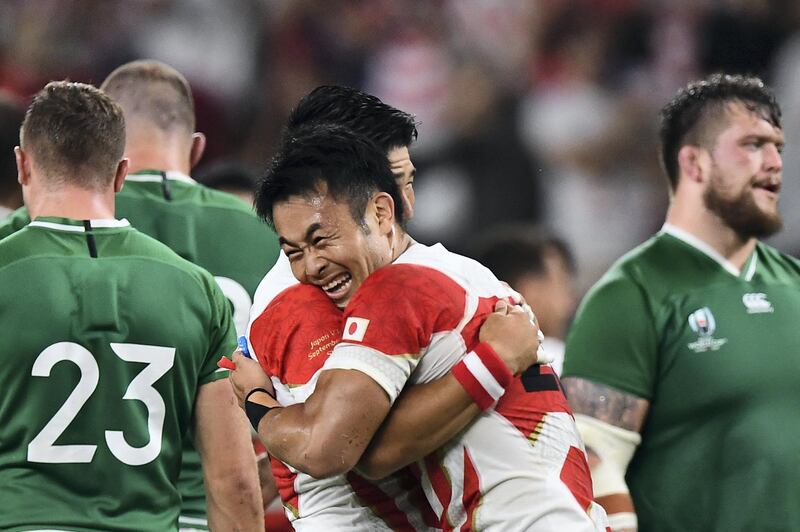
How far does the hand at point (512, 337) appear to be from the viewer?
2.82 meters

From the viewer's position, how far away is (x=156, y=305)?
3.61 m

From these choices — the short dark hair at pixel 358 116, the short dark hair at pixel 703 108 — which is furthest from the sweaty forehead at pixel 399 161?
the short dark hair at pixel 703 108

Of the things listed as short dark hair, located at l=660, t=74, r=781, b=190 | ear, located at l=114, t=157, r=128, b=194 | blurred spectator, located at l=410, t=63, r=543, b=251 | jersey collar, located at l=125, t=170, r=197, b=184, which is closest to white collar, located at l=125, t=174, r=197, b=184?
jersey collar, located at l=125, t=170, r=197, b=184

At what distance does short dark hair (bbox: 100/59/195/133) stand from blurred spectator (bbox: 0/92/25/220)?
0.39 meters

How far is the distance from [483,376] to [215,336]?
4.17ft

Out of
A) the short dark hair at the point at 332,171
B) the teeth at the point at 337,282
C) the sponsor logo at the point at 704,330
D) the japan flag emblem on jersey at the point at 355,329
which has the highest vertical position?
the short dark hair at the point at 332,171

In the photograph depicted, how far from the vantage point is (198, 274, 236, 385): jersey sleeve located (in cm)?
378

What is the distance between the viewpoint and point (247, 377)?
3.04 m

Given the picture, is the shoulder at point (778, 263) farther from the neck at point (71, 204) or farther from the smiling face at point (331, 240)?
the neck at point (71, 204)

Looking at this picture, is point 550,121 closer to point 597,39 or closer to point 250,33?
point 597,39

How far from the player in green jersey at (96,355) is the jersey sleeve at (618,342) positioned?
120cm

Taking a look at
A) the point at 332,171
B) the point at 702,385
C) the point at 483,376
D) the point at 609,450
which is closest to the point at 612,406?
the point at 609,450

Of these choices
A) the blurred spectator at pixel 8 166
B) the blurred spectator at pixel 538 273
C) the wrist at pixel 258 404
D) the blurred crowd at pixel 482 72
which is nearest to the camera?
the wrist at pixel 258 404

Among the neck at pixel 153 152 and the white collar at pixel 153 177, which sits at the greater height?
the neck at pixel 153 152
